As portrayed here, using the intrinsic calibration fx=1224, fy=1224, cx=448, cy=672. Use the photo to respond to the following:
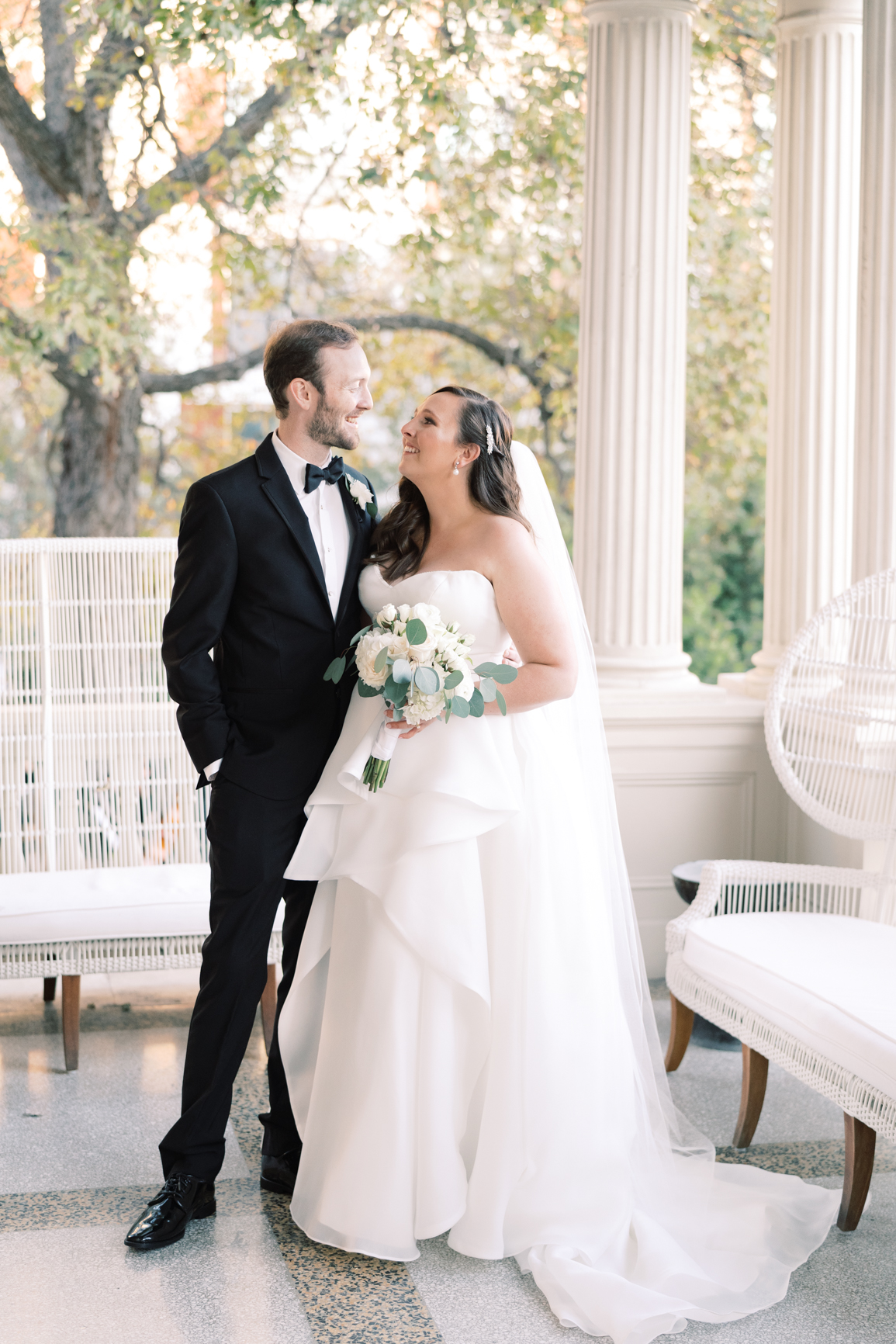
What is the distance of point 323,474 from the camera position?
251cm

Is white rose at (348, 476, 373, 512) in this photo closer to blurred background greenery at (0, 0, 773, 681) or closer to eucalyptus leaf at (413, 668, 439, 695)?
eucalyptus leaf at (413, 668, 439, 695)

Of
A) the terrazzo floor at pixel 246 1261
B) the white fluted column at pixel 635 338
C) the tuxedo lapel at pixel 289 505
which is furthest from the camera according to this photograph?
the white fluted column at pixel 635 338

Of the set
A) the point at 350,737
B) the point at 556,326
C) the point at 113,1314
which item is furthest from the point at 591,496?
the point at 556,326

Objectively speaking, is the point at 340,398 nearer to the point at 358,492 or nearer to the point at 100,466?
the point at 358,492

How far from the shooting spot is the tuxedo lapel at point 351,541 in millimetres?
2559

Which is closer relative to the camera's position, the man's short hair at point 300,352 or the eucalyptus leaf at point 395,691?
the eucalyptus leaf at point 395,691

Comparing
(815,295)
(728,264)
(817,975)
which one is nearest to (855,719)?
(817,975)

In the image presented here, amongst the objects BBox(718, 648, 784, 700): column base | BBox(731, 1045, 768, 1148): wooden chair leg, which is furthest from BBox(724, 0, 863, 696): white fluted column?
BBox(731, 1045, 768, 1148): wooden chair leg

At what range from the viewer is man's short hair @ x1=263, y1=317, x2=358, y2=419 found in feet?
8.13

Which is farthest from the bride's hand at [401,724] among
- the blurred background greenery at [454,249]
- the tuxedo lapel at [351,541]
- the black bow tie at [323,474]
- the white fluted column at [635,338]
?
the blurred background greenery at [454,249]

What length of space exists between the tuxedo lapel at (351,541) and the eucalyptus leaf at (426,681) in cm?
38

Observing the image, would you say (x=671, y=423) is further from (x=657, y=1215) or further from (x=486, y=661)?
(x=657, y=1215)

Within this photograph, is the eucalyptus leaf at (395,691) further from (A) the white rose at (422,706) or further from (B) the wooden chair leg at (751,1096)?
(B) the wooden chair leg at (751,1096)

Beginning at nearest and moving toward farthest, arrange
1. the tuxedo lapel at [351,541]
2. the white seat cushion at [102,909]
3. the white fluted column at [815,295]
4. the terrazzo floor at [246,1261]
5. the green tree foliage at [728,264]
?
1. the terrazzo floor at [246,1261]
2. the tuxedo lapel at [351,541]
3. the white seat cushion at [102,909]
4. the white fluted column at [815,295]
5. the green tree foliage at [728,264]
